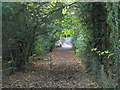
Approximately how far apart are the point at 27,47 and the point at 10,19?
157 centimetres

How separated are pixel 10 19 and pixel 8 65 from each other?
1.53 metres

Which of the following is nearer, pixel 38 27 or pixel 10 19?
pixel 10 19

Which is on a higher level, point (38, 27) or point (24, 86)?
point (38, 27)

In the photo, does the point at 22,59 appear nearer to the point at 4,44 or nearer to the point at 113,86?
the point at 4,44

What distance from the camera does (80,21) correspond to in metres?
4.53

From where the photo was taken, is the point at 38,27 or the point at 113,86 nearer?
the point at 113,86

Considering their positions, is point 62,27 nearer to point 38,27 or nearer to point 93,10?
point 38,27

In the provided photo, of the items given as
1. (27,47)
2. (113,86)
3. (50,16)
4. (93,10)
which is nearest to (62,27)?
(50,16)

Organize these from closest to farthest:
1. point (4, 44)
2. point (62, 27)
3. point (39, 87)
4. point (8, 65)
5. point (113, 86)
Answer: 1. point (113, 86)
2. point (39, 87)
3. point (4, 44)
4. point (8, 65)
5. point (62, 27)

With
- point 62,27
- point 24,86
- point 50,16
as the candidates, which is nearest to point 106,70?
point 24,86

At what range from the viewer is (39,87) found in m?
3.44

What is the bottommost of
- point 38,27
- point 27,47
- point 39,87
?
point 39,87

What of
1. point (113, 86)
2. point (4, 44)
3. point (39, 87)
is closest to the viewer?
point (113, 86)

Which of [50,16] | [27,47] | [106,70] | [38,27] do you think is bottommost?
[106,70]
